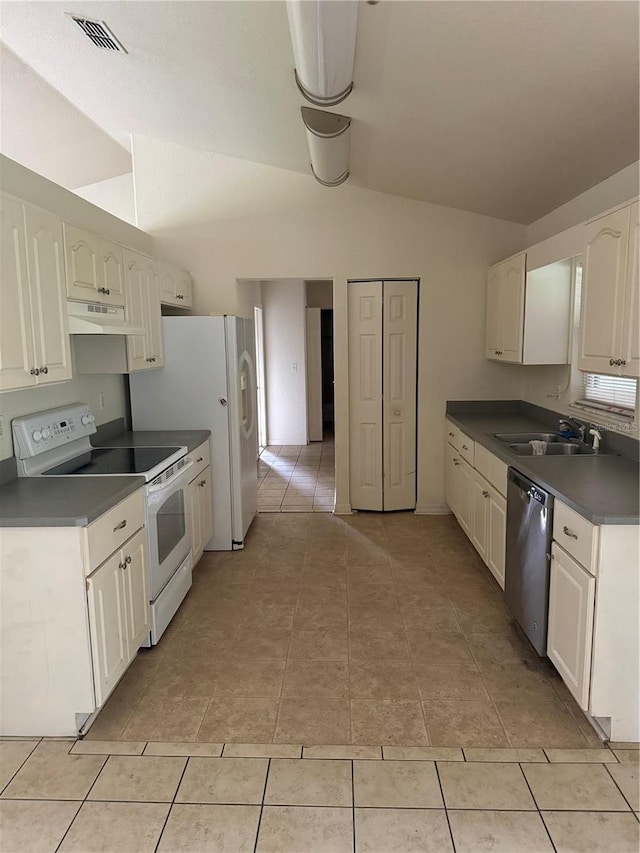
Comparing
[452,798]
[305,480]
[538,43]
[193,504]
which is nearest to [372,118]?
[538,43]

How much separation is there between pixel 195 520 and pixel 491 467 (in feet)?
6.14

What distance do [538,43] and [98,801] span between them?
3.02m

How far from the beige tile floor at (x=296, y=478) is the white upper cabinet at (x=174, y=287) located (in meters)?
1.95

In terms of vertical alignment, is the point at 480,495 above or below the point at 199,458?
below

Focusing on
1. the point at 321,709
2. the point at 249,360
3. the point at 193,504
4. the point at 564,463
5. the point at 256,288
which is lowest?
the point at 321,709

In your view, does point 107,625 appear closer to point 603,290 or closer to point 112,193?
point 603,290

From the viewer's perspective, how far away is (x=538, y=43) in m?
1.96

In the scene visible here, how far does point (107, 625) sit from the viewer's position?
7.42 feet

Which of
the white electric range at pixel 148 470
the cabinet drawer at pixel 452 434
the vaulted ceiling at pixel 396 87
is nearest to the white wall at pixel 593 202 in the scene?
the vaulted ceiling at pixel 396 87

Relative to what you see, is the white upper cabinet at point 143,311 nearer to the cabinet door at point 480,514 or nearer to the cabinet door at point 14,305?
the cabinet door at point 14,305

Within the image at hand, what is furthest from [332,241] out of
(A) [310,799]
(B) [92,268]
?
(A) [310,799]

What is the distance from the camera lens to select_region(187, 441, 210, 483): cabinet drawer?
3559 millimetres

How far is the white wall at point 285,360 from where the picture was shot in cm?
770

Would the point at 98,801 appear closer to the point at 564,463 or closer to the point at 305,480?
the point at 564,463
